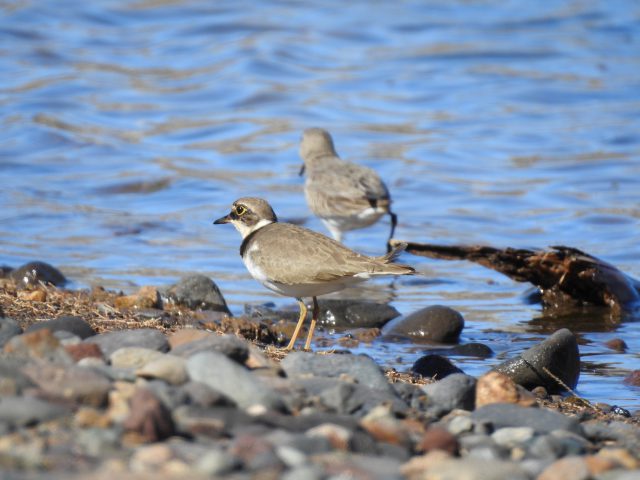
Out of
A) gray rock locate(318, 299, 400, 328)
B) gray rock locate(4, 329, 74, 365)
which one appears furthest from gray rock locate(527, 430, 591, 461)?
gray rock locate(318, 299, 400, 328)

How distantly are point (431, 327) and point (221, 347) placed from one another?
353 centimetres

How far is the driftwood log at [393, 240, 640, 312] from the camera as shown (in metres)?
9.42

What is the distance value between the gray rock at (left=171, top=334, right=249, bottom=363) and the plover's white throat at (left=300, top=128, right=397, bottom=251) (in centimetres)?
639

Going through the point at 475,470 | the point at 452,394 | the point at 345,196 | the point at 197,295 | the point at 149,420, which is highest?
the point at 345,196

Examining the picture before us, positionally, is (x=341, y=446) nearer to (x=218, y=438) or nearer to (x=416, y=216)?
(x=218, y=438)

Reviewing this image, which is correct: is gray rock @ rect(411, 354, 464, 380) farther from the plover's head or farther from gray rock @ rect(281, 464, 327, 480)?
gray rock @ rect(281, 464, 327, 480)

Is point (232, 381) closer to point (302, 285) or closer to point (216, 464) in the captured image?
point (216, 464)

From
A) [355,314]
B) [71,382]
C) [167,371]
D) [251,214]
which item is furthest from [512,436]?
[355,314]

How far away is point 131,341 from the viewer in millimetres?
5348

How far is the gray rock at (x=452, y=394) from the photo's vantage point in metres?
5.29

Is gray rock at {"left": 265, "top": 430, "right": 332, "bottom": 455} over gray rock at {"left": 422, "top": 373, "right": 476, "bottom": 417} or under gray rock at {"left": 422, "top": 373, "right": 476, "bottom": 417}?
over

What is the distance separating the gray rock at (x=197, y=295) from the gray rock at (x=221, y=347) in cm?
335

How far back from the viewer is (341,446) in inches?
165

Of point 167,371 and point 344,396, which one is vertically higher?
point 167,371
